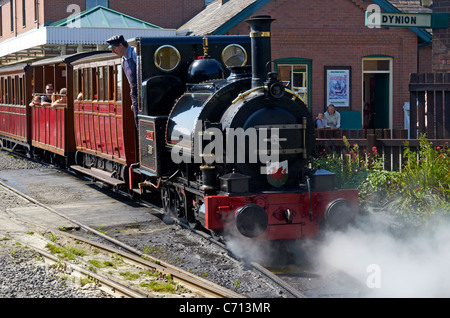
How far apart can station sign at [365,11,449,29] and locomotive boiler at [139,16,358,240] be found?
102 inches

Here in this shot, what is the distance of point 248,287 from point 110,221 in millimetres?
3931

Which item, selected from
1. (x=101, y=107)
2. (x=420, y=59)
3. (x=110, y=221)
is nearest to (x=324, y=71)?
(x=420, y=59)

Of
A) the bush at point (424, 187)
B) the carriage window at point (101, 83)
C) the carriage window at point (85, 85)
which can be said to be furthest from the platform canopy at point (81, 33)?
the bush at point (424, 187)

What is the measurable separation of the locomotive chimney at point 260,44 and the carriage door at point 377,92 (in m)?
12.1

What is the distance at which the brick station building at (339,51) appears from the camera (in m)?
18.3

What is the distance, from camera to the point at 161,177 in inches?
351

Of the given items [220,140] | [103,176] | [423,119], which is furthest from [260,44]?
[103,176]

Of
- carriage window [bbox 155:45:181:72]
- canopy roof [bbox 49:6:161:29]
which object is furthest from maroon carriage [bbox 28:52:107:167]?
canopy roof [bbox 49:6:161:29]

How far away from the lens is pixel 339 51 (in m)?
18.7

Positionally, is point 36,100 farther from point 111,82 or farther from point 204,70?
point 204,70

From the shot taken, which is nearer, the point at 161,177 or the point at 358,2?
the point at 161,177

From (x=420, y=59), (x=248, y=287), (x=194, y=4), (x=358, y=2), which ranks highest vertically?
(x=194, y=4)

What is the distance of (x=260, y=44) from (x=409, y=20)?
11.1 feet
